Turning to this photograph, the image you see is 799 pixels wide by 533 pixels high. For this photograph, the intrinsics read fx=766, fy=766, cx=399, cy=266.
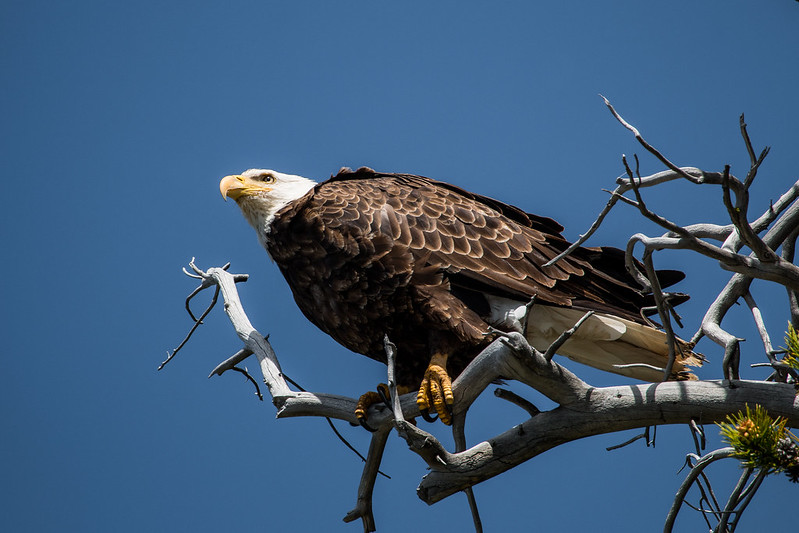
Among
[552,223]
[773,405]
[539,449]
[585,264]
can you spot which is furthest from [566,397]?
[552,223]

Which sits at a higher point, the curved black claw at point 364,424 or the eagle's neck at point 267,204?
the eagle's neck at point 267,204

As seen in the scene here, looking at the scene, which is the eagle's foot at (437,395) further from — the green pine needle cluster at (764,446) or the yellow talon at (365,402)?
the green pine needle cluster at (764,446)

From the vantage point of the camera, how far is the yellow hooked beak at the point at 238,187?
12.4 feet

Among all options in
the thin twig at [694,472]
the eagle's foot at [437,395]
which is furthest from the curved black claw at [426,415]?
the thin twig at [694,472]

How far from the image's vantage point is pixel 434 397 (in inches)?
118

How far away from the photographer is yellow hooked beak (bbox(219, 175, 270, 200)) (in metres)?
3.77

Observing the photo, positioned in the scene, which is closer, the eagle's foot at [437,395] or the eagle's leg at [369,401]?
the eagle's foot at [437,395]

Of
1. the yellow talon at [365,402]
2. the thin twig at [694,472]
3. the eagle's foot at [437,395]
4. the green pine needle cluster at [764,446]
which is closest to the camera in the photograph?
the green pine needle cluster at [764,446]

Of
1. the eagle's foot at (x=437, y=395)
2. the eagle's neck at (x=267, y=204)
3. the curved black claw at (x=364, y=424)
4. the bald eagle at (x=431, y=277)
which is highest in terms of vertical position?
the eagle's neck at (x=267, y=204)

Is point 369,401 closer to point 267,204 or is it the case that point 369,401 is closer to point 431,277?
point 431,277

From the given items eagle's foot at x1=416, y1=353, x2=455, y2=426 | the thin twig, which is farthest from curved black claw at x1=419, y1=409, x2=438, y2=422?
the thin twig

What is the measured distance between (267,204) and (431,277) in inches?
37.3

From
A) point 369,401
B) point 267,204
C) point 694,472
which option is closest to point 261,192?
point 267,204

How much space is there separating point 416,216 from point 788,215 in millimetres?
1536
